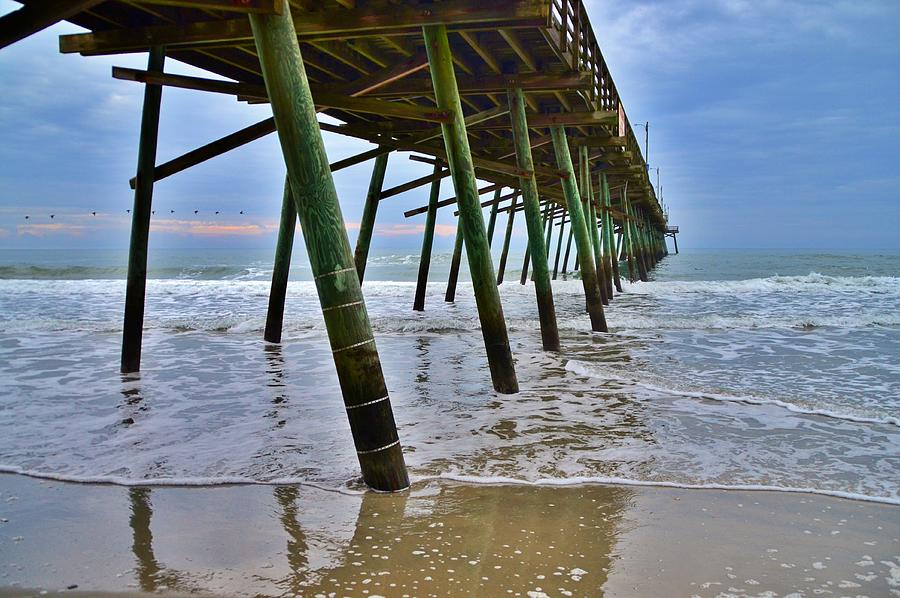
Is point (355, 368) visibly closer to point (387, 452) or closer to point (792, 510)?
point (387, 452)

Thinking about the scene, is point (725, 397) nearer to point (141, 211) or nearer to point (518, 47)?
point (518, 47)

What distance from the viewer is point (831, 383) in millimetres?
6926

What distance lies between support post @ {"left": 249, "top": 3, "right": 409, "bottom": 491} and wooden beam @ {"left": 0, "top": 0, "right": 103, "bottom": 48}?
0.75 meters

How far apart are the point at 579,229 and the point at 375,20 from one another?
562cm

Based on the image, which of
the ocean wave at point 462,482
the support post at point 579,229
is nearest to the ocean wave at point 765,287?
the support post at point 579,229

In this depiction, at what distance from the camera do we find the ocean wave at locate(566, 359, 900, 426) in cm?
534

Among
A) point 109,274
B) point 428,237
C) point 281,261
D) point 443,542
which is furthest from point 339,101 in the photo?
point 109,274

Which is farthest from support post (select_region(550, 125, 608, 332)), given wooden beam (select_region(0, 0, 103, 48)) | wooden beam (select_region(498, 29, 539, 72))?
wooden beam (select_region(0, 0, 103, 48))

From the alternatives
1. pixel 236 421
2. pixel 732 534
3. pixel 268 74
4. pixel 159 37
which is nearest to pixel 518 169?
pixel 159 37

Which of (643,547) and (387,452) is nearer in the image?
(643,547)

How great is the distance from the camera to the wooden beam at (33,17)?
3.09 meters

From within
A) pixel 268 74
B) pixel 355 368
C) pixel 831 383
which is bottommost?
pixel 831 383

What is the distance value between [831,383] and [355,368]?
5389mm

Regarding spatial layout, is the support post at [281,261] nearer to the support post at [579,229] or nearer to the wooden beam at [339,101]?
the wooden beam at [339,101]
